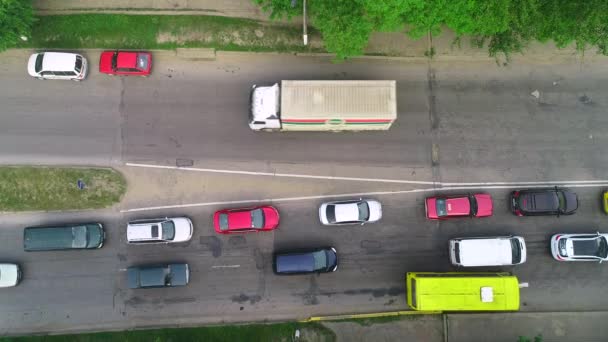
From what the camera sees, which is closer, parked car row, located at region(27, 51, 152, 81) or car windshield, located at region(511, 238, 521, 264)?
car windshield, located at region(511, 238, 521, 264)

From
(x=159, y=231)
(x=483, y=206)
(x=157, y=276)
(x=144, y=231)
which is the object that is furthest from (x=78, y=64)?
(x=483, y=206)

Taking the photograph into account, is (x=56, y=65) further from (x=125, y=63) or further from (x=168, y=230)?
(x=168, y=230)

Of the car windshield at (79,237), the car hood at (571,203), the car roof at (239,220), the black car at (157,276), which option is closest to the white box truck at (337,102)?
the car roof at (239,220)

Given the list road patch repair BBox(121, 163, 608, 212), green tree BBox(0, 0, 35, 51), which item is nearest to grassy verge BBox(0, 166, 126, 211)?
road patch repair BBox(121, 163, 608, 212)

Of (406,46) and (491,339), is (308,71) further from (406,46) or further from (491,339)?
(491,339)

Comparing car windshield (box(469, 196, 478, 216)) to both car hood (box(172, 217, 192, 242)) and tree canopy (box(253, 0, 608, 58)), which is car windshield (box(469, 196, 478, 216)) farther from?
car hood (box(172, 217, 192, 242))

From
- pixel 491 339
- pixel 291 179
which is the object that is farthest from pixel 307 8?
pixel 491 339

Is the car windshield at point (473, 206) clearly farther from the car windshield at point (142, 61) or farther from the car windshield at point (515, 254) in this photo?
the car windshield at point (142, 61)
